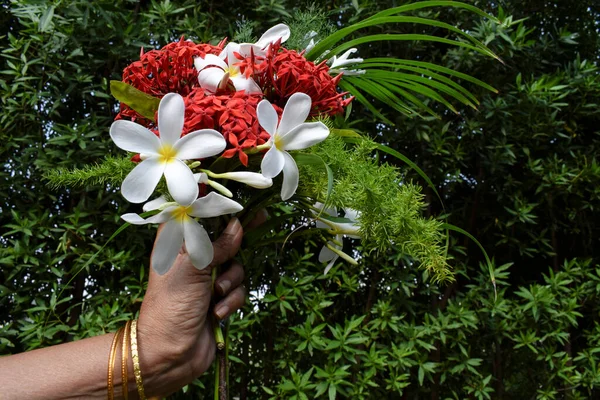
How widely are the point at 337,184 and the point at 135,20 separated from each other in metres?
1.43

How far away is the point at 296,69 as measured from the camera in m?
0.75

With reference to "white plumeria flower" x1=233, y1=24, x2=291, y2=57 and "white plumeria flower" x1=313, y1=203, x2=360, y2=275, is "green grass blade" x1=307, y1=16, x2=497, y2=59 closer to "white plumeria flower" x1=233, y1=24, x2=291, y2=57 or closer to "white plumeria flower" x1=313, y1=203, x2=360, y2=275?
"white plumeria flower" x1=233, y1=24, x2=291, y2=57

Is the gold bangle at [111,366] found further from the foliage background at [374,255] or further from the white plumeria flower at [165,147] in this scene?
the foliage background at [374,255]

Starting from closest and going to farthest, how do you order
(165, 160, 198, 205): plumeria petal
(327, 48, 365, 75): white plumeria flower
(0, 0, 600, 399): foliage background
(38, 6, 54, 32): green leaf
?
(165, 160, 198, 205): plumeria petal
(327, 48, 365, 75): white plumeria flower
(38, 6, 54, 32): green leaf
(0, 0, 600, 399): foliage background

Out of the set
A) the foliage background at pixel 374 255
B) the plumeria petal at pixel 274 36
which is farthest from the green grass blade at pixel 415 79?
the foliage background at pixel 374 255

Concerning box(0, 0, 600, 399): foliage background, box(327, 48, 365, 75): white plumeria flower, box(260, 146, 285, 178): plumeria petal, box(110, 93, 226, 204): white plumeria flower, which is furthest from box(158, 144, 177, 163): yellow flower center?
box(0, 0, 600, 399): foliage background

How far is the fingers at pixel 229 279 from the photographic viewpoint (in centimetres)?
82

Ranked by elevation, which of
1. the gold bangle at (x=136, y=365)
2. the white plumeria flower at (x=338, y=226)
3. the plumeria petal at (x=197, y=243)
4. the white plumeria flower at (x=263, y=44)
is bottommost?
the gold bangle at (x=136, y=365)

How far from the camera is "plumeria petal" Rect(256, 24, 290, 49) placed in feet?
2.69

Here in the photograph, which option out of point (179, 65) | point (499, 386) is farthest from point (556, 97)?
point (179, 65)

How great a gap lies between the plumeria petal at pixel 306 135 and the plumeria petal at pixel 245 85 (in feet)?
0.33

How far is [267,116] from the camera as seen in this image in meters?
0.69

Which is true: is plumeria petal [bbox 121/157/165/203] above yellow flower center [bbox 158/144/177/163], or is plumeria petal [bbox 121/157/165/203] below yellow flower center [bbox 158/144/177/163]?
below

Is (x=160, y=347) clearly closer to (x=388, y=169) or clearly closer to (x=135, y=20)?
(x=388, y=169)
